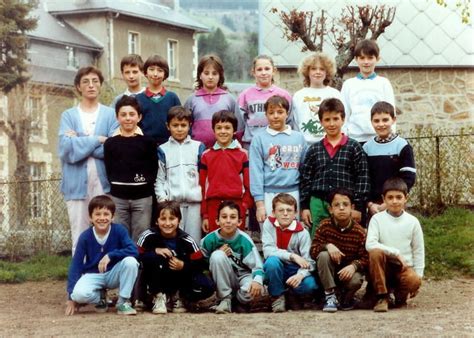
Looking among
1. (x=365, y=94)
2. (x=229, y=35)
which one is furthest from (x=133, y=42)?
(x=365, y=94)

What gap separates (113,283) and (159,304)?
38cm

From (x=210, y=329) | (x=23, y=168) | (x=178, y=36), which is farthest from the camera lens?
(x=178, y=36)

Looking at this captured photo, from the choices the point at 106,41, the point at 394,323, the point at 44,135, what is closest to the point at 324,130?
the point at 394,323

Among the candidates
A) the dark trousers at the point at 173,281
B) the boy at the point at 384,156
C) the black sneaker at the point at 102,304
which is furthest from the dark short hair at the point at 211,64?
the black sneaker at the point at 102,304

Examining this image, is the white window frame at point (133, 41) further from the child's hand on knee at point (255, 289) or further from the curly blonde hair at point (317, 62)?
the child's hand on knee at point (255, 289)

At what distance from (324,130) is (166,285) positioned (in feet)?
5.54

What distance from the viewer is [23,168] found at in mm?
20641

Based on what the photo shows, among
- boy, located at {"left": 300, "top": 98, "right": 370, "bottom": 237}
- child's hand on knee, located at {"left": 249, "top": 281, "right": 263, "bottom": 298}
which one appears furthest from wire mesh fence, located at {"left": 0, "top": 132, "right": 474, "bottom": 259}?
child's hand on knee, located at {"left": 249, "top": 281, "right": 263, "bottom": 298}

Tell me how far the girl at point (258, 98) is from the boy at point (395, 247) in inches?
44.7

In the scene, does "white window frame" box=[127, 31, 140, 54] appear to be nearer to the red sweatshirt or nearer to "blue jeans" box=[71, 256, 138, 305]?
the red sweatshirt

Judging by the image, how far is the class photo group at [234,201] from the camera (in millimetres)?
6195

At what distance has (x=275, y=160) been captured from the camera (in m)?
6.51

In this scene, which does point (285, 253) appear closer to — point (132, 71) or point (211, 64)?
point (211, 64)

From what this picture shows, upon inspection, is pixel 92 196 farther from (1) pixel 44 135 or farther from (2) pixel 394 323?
(1) pixel 44 135
